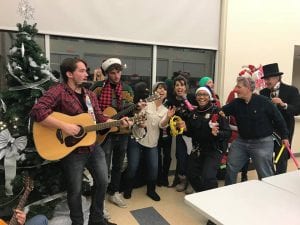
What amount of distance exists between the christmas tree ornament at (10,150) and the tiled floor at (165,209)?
1023 millimetres

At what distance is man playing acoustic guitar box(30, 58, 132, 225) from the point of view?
2.00m

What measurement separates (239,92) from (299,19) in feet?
9.47

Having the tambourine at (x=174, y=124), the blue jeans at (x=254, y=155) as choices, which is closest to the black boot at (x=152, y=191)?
the tambourine at (x=174, y=124)

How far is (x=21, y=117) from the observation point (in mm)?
2357

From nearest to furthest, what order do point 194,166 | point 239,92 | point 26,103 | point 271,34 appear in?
1. point 26,103
2. point 239,92
3. point 194,166
4. point 271,34

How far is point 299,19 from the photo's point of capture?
182 inches

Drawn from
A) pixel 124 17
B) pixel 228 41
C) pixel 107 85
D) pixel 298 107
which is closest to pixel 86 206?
pixel 107 85

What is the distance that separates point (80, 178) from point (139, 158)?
1.10 metres

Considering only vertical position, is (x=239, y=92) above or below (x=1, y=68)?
below

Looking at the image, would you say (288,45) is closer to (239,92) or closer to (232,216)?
(239,92)

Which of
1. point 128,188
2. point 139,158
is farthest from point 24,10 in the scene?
point 128,188

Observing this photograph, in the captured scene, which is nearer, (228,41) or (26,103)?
(26,103)

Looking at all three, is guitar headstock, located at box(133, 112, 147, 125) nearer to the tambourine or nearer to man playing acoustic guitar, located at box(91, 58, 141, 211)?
man playing acoustic guitar, located at box(91, 58, 141, 211)

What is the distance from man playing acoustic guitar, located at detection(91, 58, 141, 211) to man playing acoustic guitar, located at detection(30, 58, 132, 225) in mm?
347
